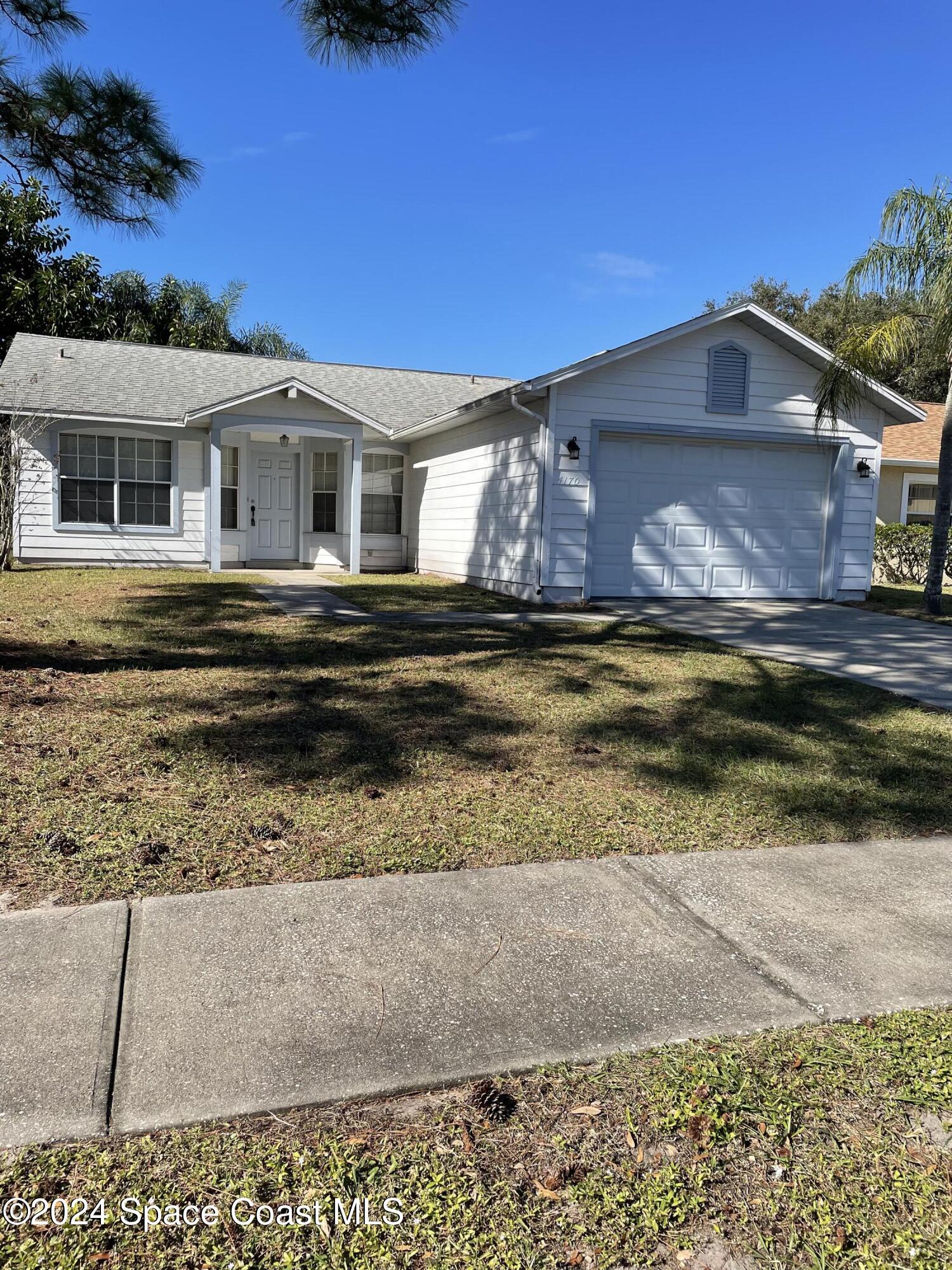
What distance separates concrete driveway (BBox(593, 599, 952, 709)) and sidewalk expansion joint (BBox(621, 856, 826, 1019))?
14.6 feet

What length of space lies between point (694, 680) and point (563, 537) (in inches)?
215

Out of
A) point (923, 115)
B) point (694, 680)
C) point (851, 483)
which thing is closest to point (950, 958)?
point (694, 680)

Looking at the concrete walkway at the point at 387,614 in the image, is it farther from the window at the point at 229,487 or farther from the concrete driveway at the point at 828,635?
the window at the point at 229,487

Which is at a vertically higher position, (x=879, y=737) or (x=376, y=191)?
(x=376, y=191)

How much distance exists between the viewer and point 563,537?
497 inches

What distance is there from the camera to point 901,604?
14062 mm

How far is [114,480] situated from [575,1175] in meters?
16.4

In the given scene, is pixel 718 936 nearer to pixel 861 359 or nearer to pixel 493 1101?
pixel 493 1101

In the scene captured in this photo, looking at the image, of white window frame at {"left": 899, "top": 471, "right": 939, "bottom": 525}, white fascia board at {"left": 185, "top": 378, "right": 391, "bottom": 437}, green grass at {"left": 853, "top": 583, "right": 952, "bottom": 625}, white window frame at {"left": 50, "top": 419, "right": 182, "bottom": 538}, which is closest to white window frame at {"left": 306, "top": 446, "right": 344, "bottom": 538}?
white fascia board at {"left": 185, "top": 378, "right": 391, "bottom": 437}

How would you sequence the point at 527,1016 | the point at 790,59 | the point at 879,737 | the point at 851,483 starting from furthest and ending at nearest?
the point at 790,59, the point at 851,483, the point at 879,737, the point at 527,1016

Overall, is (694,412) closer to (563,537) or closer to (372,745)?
(563,537)

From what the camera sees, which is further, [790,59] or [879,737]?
[790,59]

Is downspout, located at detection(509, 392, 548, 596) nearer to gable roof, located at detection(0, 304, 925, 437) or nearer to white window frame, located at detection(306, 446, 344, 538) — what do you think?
gable roof, located at detection(0, 304, 925, 437)

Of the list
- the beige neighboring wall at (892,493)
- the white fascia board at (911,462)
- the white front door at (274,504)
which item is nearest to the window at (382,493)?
the white front door at (274,504)
